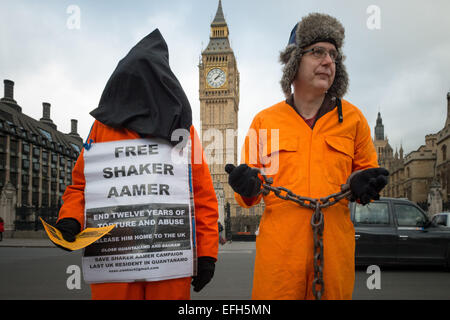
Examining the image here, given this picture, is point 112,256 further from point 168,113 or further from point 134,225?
point 168,113

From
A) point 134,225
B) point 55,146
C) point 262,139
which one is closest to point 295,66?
point 262,139

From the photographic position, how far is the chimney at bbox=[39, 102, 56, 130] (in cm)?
6518

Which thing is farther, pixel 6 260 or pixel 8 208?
pixel 8 208

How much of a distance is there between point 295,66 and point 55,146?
61.1m

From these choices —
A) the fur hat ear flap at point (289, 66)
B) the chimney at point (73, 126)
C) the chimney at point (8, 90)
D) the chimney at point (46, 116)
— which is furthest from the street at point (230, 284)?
the chimney at point (73, 126)

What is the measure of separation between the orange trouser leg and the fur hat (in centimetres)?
123

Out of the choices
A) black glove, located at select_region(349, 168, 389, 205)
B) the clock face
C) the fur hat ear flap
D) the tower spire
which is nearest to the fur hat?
the fur hat ear flap

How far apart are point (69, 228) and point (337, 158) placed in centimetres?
146

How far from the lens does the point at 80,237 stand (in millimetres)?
1978

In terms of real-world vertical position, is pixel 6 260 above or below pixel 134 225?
below

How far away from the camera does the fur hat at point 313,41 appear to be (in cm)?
207

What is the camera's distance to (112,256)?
1.97 meters
